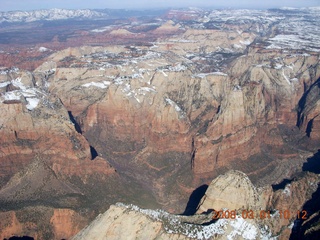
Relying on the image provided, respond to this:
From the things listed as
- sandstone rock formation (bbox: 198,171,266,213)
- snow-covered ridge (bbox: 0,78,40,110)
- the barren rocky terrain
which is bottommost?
the barren rocky terrain

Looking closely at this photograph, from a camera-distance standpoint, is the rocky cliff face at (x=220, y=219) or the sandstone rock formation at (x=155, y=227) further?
the rocky cliff face at (x=220, y=219)

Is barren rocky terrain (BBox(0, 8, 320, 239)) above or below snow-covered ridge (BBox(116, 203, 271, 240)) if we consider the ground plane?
below

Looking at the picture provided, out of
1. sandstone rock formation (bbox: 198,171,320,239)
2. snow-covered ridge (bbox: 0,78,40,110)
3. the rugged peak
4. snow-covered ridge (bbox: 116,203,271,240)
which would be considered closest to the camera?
snow-covered ridge (bbox: 116,203,271,240)

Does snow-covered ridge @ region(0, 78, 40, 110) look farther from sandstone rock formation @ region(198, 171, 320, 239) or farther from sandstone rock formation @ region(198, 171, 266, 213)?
sandstone rock formation @ region(198, 171, 320, 239)

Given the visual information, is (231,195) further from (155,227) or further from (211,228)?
(155,227)

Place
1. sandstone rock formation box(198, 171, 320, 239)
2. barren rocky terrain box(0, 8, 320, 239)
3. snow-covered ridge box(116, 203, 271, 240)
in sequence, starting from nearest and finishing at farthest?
snow-covered ridge box(116, 203, 271, 240)
sandstone rock formation box(198, 171, 320, 239)
barren rocky terrain box(0, 8, 320, 239)
